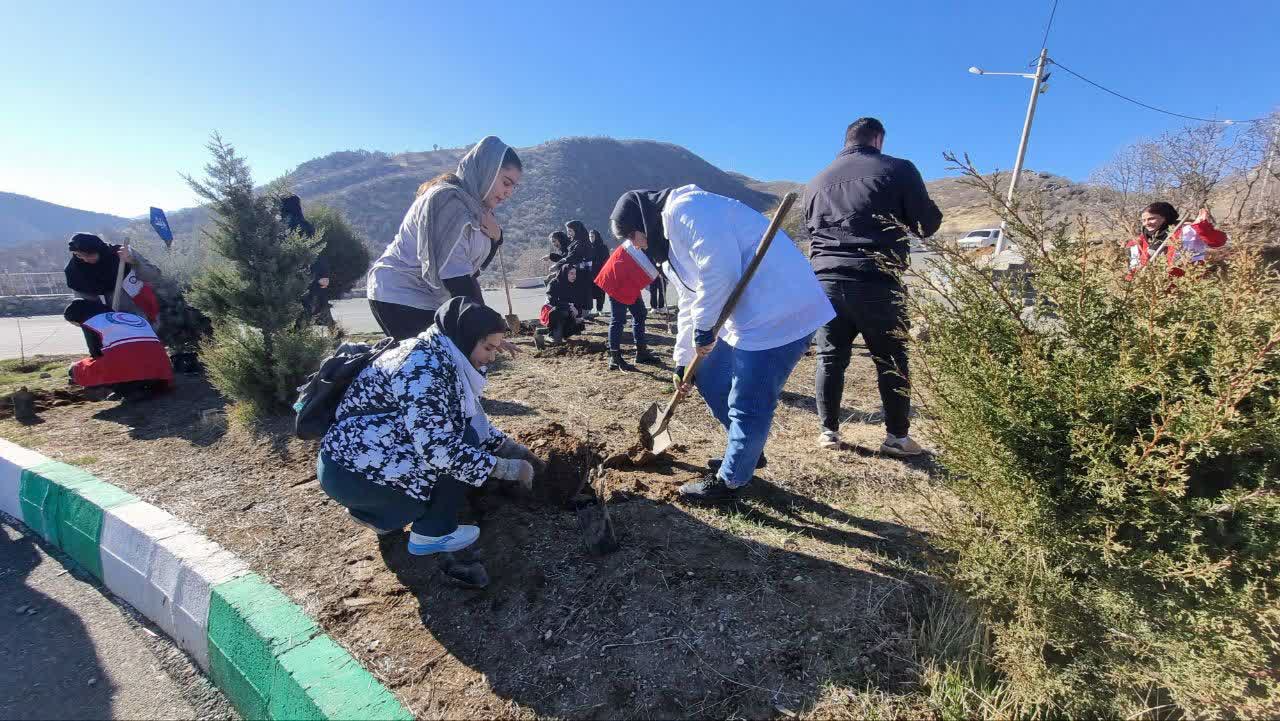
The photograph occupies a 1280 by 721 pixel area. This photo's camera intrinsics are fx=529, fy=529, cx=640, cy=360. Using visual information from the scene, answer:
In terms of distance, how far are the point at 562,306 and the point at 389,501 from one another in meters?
5.67

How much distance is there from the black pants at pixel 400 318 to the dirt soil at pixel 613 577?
37.7 inches

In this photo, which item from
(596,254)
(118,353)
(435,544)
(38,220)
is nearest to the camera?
(435,544)

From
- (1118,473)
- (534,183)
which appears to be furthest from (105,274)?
(534,183)

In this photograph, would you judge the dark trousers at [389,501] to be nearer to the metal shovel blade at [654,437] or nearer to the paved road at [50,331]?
the metal shovel blade at [654,437]

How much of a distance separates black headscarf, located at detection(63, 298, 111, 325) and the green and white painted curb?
75.7 inches

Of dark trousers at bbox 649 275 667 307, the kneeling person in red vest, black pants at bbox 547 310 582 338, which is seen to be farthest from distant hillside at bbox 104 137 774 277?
Answer: the kneeling person in red vest

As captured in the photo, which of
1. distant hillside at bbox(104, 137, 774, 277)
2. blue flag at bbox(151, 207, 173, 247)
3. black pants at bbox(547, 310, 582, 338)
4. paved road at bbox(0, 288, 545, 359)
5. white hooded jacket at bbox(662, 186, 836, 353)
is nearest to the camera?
white hooded jacket at bbox(662, 186, 836, 353)

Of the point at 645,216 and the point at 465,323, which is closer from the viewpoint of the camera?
the point at 465,323

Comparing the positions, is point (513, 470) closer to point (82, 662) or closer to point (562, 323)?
point (82, 662)

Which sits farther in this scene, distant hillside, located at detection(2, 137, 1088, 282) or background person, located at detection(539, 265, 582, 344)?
distant hillside, located at detection(2, 137, 1088, 282)

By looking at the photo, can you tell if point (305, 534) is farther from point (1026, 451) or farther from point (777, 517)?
point (1026, 451)

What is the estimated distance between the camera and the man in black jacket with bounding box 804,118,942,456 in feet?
9.78

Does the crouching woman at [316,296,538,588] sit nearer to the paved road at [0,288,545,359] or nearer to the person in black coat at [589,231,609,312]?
the person in black coat at [589,231,609,312]

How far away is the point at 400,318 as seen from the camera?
10.3 feet
